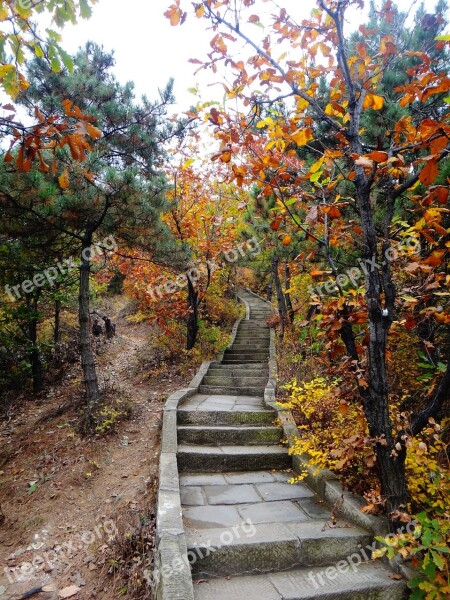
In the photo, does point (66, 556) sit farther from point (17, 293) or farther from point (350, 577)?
point (17, 293)

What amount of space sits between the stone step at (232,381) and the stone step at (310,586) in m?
5.41

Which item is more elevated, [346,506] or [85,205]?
[85,205]

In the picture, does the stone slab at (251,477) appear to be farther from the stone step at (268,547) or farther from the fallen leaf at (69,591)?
the fallen leaf at (69,591)

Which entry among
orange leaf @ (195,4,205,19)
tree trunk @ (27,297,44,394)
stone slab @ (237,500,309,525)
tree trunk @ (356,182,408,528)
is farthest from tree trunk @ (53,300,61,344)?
tree trunk @ (356,182,408,528)

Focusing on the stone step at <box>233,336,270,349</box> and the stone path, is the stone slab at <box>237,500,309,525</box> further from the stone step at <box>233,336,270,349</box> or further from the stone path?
the stone step at <box>233,336,270,349</box>

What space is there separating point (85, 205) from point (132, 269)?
5.18 m

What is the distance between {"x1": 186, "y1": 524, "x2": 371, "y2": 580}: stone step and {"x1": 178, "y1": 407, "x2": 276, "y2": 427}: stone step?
97.6 inches

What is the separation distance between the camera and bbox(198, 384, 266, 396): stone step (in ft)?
25.5

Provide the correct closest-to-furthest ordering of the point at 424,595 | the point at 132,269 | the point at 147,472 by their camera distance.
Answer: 1. the point at 424,595
2. the point at 147,472
3. the point at 132,269

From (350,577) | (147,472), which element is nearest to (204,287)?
(147,472)

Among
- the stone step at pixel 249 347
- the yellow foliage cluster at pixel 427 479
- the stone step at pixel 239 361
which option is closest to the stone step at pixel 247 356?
the stone step at pixel 239 361

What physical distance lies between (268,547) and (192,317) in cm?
786

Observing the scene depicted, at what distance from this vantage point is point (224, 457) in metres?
4.77

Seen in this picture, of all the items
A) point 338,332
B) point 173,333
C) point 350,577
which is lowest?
point 350,577
